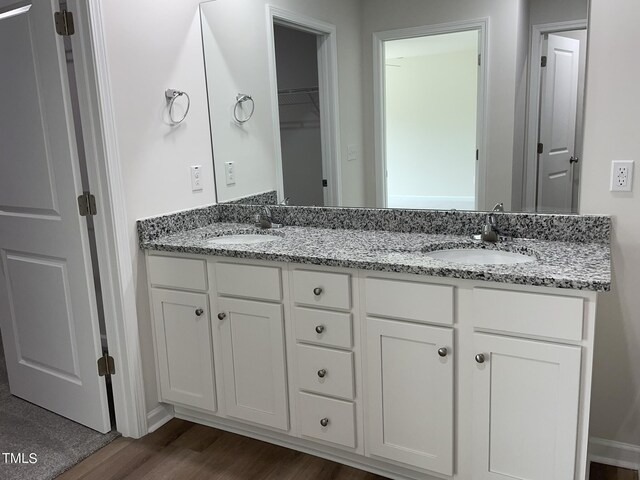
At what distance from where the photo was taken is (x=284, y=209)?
8.57 ft

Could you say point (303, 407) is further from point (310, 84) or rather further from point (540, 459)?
point (310, 84)

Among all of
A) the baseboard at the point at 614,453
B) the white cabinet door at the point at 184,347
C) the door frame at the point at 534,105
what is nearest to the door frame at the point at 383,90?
the door frame at the point at 534,105

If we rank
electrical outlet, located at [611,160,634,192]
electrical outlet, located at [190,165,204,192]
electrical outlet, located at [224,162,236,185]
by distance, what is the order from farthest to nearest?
electrical outlet, located at [224,162,236,185], electrical outlet, located at [190,165,204,192], electrical outlet, located at [611,160,634,192]

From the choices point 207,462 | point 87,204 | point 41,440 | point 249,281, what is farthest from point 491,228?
point 41,440

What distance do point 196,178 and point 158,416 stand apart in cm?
110

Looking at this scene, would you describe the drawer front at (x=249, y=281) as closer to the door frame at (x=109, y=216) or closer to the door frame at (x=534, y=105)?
the door frame at (x=109, y=216)

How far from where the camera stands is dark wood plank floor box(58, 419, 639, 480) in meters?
2.09

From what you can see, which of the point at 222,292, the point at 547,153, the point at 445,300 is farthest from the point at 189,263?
the point at 547,153

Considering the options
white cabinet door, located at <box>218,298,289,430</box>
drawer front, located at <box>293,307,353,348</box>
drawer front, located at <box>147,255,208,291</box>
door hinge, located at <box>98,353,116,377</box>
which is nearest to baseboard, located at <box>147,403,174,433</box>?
door hinge, located at <box>98,353,116,377</box>

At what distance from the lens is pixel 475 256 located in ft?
6.66

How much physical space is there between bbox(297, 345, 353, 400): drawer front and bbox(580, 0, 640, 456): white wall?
926mm

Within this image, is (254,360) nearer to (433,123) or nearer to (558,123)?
(433,123)

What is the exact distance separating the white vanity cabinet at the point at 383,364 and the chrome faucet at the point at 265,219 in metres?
0.44

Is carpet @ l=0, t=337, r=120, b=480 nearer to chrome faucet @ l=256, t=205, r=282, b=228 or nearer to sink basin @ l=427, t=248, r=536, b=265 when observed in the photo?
chrome faucet @ l=256, t=205, r=282, b=228
